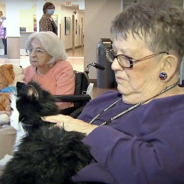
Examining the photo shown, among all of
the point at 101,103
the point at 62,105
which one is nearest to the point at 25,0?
the point at 62,105

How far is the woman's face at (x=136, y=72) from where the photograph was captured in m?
1.10

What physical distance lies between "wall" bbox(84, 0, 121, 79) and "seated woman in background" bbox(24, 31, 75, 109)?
3957mm

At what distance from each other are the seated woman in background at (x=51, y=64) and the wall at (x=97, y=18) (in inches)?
156

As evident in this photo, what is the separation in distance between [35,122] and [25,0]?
14055mm

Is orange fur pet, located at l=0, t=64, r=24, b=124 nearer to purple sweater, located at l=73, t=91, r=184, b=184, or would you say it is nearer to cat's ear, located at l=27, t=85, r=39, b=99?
cat's ear, located at l=27, t=85, r=39, b=99

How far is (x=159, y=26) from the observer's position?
41.9 inches

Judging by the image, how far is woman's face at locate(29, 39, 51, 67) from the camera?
264cm

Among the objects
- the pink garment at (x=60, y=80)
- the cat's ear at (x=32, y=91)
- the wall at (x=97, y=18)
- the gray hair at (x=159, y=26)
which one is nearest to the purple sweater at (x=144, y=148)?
the gray hair at (x=159, y=26)

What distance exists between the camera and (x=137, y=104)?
1.20m

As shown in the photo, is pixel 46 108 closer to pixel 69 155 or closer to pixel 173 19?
pixel 69 155

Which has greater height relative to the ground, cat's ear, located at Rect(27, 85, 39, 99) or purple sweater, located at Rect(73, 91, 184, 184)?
cat's ear, located at Rect(27, 85, 39, 99)

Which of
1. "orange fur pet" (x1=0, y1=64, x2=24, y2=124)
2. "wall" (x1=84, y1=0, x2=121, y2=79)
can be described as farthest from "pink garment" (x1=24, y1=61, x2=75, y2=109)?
"wall" (x1=84, y1=0, x2=121, y2=79)

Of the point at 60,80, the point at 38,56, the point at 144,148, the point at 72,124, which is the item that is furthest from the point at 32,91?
the point at 38,56

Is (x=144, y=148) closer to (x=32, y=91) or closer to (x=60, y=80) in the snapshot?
(x=32, y=91)
